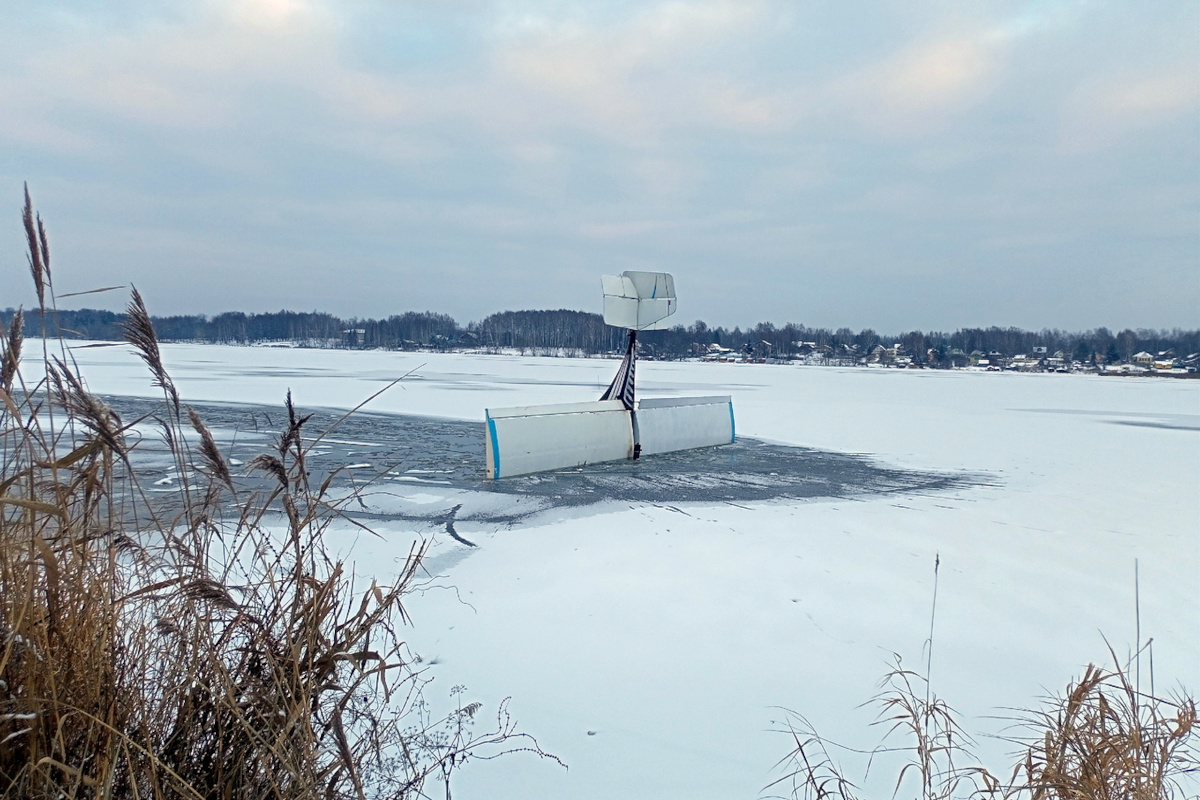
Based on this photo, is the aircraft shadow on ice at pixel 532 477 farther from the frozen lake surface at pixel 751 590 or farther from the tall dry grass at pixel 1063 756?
the tall dry grass at pixel 1063 756

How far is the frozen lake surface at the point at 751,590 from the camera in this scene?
310 centimetres

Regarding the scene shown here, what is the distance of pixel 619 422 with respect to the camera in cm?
1077

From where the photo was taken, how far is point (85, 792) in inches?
63.7

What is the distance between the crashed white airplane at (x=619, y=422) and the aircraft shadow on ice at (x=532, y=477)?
23cm

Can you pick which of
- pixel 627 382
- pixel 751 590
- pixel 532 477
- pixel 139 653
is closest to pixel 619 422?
pixel 627 382

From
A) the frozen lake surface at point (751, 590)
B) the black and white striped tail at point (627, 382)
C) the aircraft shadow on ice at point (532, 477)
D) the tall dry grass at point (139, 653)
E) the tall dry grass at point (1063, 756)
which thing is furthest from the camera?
the black and white striped tail at point (627, 382)

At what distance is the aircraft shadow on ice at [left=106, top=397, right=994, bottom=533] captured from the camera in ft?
23.8

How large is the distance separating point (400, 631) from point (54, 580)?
249 cm

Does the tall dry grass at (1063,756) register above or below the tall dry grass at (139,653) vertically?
below

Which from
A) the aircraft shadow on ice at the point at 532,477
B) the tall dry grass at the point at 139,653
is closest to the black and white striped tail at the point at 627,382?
the aircraft shadow on ice at the point at 532,477

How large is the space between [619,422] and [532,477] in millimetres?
2111

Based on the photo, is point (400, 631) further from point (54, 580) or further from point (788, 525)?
point (788, 525)

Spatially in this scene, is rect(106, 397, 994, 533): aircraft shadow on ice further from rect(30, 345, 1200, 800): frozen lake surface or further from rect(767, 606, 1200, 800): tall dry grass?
rect(767, 606, 1200, 800): tall dry grass

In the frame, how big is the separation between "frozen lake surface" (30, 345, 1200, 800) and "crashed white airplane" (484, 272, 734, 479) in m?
0.49
